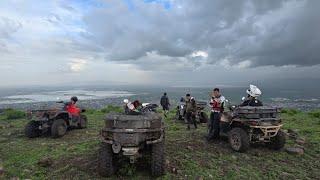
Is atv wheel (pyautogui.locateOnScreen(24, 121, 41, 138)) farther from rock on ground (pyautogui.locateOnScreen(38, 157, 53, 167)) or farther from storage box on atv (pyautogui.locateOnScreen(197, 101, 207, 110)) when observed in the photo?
storage box on atv (pyautogui.locateOnScreen(197, 101, 207, 110))

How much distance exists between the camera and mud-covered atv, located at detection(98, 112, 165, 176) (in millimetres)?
8664

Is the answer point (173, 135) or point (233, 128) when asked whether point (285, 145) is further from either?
point (173, 135)

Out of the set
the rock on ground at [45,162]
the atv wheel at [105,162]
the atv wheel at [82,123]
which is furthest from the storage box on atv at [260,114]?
the atv wheel at [82,123]

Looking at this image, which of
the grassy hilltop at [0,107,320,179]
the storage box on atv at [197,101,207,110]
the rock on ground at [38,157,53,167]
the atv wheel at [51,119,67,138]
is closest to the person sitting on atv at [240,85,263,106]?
the grassy hilltop at [0,107,320,179]

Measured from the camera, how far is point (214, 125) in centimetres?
1295

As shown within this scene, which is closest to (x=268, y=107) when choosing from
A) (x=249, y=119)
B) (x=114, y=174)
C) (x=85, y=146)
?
(x=249, y=119)

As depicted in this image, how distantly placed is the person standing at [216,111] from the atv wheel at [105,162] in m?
5.27

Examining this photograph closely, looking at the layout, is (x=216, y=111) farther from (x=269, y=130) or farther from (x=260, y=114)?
(x=269, y=130)

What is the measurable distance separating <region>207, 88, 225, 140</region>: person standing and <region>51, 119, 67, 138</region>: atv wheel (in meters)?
6.40

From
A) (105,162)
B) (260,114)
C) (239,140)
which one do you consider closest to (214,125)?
(239,140)

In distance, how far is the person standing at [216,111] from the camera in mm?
12787

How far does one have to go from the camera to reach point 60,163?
397 inches

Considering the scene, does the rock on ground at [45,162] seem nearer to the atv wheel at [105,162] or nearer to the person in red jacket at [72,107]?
the atv wheel at [105,162]

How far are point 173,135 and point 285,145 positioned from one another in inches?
179
